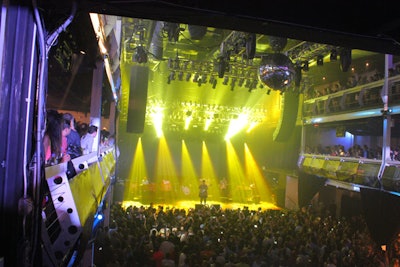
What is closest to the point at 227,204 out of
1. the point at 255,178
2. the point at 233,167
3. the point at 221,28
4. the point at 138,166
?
the point at 255,178

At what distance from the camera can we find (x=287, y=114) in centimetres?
1410

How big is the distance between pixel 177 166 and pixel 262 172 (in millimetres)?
6861

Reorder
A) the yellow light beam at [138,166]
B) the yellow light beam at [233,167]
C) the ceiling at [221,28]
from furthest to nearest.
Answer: the yellow light beam at [233,167] → the yellow light beam at [138,166] → the ceiling at [221,28]

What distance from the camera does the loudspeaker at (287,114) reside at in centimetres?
1389

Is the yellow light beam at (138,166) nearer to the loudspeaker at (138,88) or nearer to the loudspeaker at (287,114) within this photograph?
the loudspeaker at (287,114)

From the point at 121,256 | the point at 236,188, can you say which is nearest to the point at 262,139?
the point at 236,188

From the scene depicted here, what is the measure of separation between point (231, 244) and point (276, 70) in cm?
430

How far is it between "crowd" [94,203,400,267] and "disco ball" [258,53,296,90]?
366cm

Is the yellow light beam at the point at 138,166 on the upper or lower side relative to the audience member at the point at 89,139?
lower

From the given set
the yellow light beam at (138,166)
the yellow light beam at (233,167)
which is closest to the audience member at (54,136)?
the yellow light beam at (138,166)

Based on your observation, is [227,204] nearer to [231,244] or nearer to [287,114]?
[287,114]

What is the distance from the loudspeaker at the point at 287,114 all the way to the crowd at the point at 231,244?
14.2ft

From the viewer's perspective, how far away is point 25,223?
2031mm

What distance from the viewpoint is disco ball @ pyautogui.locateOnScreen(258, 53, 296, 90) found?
623 centimetres
